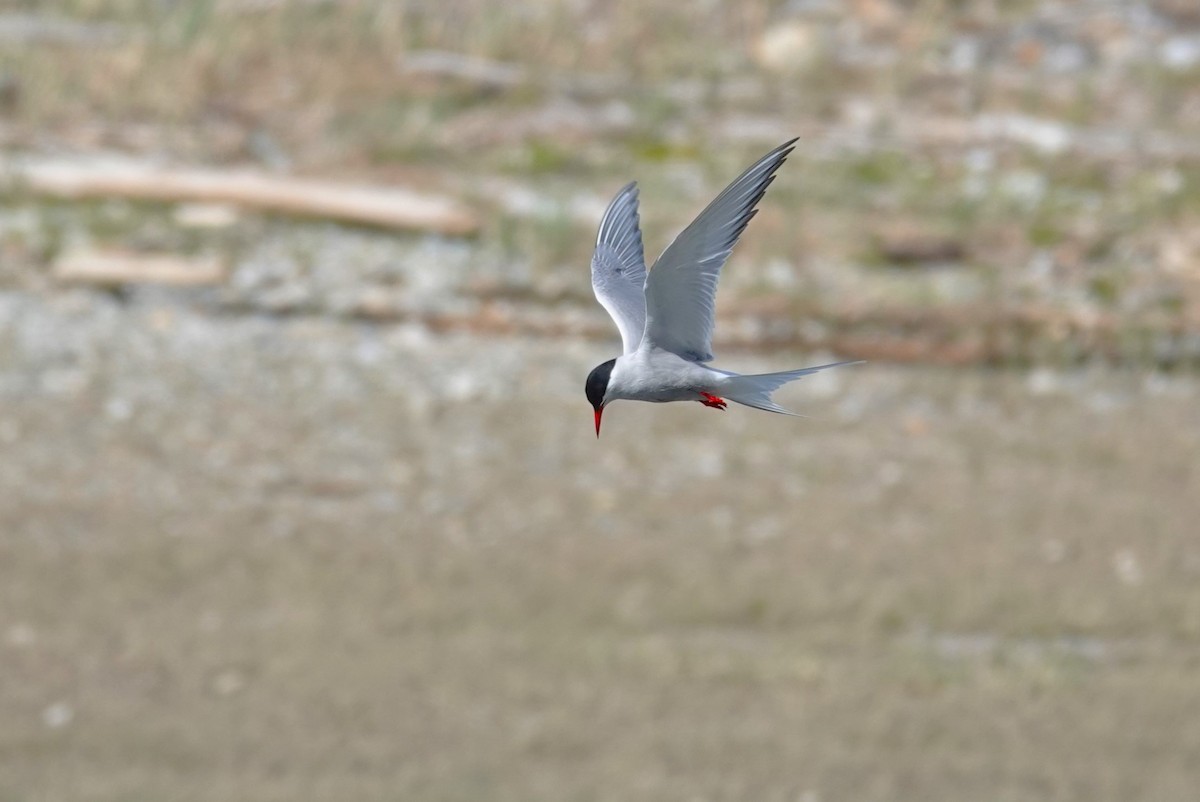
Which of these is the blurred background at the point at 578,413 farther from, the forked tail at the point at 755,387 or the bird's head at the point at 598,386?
the forked tail at the point at 755,387

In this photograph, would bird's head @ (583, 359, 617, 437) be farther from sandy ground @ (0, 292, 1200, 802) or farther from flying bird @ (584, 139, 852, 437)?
sandy ground @ (0, 292, 1200, 802)

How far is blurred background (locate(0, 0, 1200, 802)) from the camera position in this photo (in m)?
8.71

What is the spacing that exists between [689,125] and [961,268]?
2.52 m

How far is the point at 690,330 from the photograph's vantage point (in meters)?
1.95

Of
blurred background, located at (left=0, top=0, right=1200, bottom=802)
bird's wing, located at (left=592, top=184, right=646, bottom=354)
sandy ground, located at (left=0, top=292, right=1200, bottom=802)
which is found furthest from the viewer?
blurred background, located at (left=0, top=0, right=1200, bottom=802)

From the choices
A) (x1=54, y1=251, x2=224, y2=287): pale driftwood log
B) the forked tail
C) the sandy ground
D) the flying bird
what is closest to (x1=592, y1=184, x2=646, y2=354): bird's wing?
the flying bird

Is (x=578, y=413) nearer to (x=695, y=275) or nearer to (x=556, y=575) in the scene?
(x=556, y=575)

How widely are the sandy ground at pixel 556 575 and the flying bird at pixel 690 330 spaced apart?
6.18m

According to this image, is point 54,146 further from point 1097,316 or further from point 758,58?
point 1097,316

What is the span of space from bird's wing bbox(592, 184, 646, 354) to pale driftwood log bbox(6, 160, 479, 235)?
10463mm

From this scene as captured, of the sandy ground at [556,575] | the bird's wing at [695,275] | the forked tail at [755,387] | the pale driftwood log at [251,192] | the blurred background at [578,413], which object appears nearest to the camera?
the forked tail at [755,387]

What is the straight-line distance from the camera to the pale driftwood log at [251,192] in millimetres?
12906

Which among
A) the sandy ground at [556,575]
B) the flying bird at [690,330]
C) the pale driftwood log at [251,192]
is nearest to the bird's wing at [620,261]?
the flying bird at [690,330]

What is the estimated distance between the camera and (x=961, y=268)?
42.4ft
